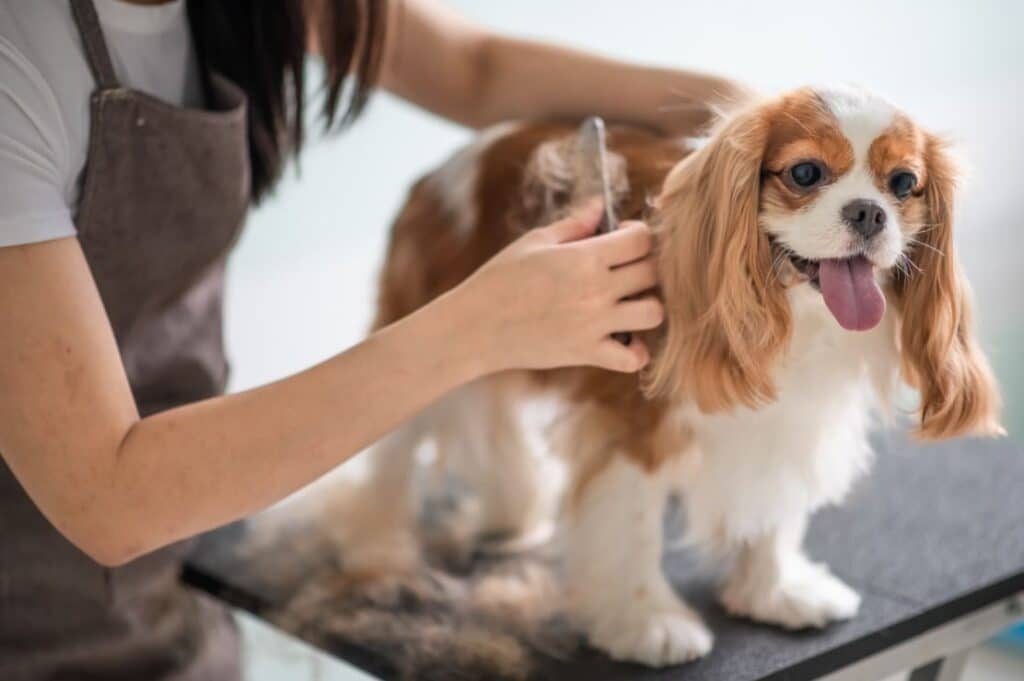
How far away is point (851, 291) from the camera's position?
2.73 ft

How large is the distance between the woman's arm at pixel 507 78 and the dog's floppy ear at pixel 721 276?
22cm

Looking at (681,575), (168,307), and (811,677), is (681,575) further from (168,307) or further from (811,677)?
(168,307)

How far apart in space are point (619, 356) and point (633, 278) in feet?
0.18

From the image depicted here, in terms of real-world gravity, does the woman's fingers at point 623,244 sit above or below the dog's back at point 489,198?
above

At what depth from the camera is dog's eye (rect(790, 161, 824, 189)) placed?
83cm

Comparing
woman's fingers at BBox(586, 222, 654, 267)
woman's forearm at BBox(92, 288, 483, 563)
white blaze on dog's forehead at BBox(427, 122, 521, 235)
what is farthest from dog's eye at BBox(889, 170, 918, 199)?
white blaze on dog's forehead at BBox(427, 122, 521, 235)

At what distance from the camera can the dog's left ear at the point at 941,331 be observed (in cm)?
86

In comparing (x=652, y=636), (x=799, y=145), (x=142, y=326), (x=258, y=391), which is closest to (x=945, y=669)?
(x=652, y=636)

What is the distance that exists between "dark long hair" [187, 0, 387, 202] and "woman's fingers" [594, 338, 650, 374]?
422 millimetres

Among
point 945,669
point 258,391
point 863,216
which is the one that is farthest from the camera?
point 945,669

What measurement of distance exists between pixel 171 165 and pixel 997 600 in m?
0.76

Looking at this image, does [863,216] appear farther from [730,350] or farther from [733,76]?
[733,76]

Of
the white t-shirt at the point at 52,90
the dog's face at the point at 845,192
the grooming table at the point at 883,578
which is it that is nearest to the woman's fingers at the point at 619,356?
the dog's face at the point at 845,192

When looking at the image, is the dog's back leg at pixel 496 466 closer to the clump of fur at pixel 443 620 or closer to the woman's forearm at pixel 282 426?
the clump of fur at pixel 443 620
